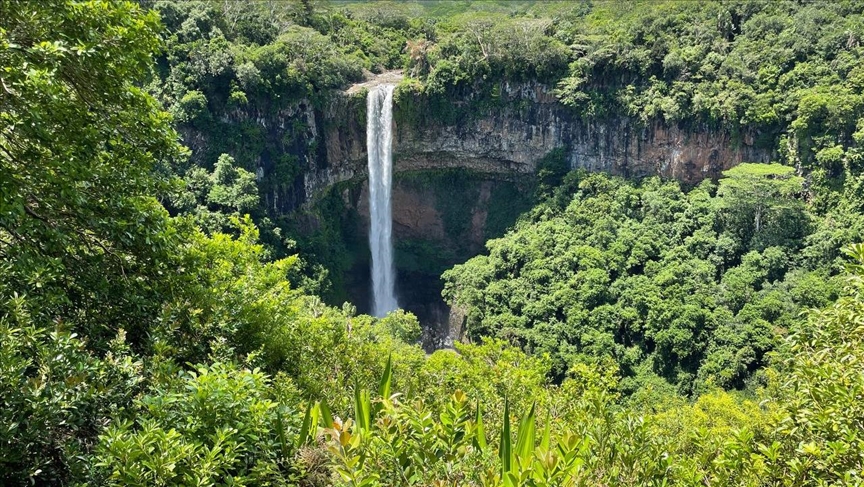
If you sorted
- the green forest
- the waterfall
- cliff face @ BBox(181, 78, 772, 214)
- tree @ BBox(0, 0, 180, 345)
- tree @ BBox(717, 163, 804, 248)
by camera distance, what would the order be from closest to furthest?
1. the green forest
2. tree @ BBox(0, 0, 180, 345)
3. tree @ BBox(717, 163, 804, 248)
4. cliff face @ BBox(181, 78, 772, 214)
5. the waterfall

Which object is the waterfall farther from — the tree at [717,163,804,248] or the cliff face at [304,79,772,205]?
the tree at [717,163,804,248]

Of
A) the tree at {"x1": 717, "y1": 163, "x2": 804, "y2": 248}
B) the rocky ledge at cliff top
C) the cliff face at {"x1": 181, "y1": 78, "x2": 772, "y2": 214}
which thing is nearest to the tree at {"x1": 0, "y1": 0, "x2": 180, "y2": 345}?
the cliff face at {"x1": 181, "y1": 78, "x2": 772, "y2": 214}

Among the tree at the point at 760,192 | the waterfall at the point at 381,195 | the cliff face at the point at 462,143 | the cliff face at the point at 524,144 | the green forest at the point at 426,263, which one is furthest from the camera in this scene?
the waterfall at the point at 381,195

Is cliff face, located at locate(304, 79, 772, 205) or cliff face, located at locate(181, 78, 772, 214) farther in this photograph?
cliff face, located at locate(304, 79, 772, 205)

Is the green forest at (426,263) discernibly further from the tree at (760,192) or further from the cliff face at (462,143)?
the cliff face at (462,143)

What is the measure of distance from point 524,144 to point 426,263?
26.9ft

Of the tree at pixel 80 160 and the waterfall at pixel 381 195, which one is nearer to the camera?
the tree at pixel 80 160

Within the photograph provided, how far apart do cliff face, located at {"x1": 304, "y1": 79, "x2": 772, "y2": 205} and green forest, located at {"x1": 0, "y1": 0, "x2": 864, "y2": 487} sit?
57cm

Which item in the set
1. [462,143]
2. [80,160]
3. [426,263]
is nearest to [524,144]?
[462,143]

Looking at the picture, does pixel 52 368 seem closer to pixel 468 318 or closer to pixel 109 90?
pixel 109 90

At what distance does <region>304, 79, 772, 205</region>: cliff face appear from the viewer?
24656 millimetres

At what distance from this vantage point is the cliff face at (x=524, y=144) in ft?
80.9

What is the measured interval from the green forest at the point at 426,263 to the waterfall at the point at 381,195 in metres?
1.03

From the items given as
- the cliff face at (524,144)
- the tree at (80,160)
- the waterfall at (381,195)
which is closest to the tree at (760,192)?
the cliff face at (524,144)
